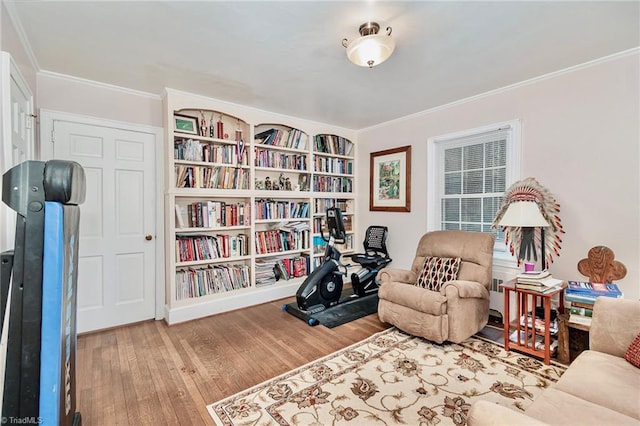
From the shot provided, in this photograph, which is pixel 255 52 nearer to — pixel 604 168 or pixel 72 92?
pixel 72 92

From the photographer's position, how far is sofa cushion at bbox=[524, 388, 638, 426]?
1.13 meters

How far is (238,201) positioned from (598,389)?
3.60m

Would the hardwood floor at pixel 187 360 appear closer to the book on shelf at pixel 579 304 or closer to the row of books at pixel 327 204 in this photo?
the book on shelf at pixel 579 304

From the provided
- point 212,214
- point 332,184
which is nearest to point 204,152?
point 212,214

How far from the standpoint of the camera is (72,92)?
289 cm

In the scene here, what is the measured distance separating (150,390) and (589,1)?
3.76 meters

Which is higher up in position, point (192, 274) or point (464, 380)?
point (192, 274)

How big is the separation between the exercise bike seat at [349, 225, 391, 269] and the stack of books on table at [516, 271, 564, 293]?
1803 millimetres

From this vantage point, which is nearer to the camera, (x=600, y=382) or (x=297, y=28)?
(x=600, y=382)

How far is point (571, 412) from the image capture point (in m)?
1.19

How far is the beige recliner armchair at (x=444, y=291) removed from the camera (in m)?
2.57

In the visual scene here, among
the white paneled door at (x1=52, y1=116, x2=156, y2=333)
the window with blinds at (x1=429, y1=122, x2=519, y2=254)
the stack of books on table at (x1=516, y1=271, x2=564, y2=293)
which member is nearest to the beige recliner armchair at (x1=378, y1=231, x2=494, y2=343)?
the stack of books on table at (x1=516, y1=271, x2=564, y2=293)

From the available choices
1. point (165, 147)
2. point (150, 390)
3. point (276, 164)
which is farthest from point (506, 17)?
point (150, 390)

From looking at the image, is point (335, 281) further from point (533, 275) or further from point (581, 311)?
point (581, 311)
